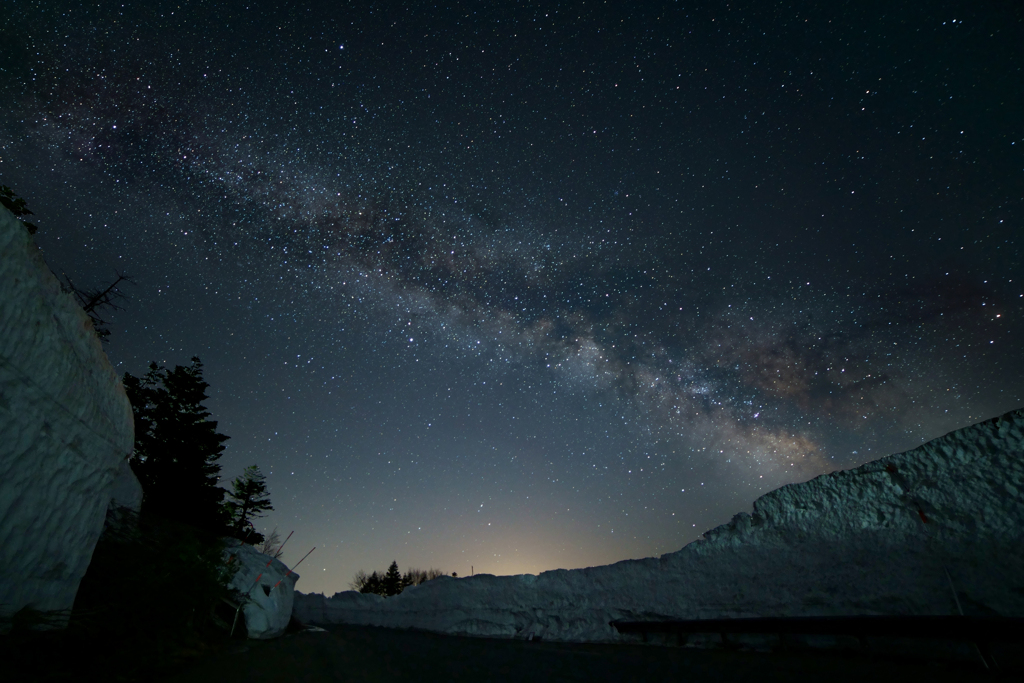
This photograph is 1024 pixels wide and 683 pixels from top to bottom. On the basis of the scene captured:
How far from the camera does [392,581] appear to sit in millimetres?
70688

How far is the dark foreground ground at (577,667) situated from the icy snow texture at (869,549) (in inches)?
40.5

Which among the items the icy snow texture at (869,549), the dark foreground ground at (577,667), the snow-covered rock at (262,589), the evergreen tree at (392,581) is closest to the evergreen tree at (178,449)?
the snow-covered rock at (262,589)

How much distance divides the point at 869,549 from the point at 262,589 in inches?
571

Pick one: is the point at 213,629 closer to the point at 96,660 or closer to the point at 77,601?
the point at 77,601

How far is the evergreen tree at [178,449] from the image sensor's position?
62.2 ft

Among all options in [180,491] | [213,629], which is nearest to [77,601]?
[213,629]

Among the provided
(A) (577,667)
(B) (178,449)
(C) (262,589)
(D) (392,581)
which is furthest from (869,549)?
(D) (392,581)

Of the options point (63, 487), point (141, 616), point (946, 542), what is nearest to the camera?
point (63, 487)

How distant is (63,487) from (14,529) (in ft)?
2.15

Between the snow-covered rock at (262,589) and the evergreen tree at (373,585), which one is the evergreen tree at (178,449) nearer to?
the snow-covered rock at (262,589)

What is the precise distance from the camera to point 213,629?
10.5 metres

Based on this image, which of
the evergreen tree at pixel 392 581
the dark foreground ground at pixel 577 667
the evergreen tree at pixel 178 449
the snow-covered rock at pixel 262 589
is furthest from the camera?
the evergreen tree at pixel 392 581

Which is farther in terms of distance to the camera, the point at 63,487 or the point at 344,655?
the point at 344,655

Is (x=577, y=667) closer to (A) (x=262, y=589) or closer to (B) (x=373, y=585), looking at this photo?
(A) (x=262, y=589)
